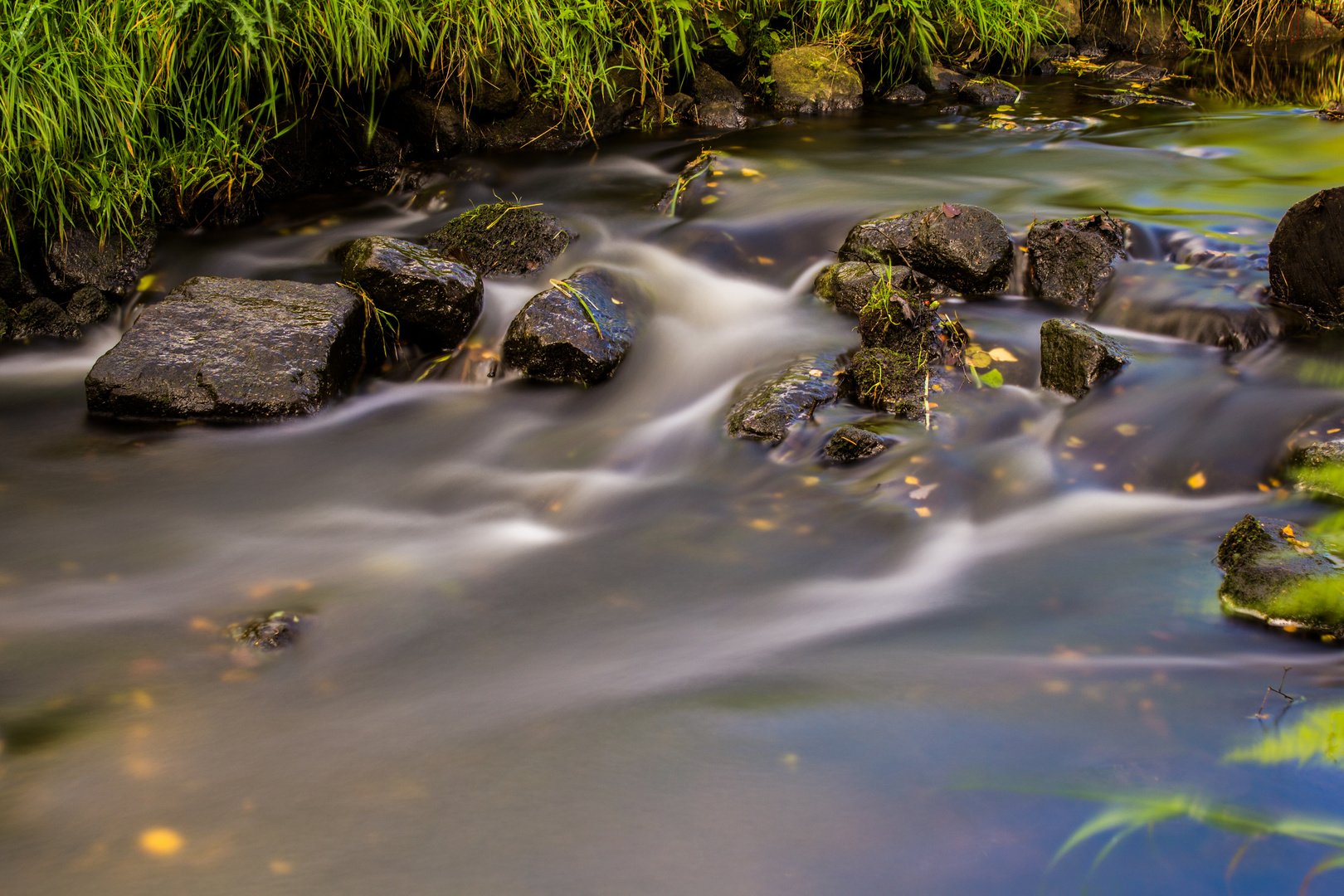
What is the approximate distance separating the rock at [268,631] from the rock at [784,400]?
1.79 metres

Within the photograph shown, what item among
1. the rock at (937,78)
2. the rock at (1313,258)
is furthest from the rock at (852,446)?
the rock at (937,78)

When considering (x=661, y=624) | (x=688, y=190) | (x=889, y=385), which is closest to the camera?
(x=661, y=624)

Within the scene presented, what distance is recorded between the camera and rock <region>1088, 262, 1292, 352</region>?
393cm

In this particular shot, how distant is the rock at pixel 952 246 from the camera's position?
4277 mm

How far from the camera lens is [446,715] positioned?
7.89 feet

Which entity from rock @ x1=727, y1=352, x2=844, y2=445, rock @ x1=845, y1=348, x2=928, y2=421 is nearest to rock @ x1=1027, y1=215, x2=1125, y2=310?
rock @ x1=845, y1=348, x2=928, y2=421

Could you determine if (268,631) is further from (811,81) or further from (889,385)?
(811,81)

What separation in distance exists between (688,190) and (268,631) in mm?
3783

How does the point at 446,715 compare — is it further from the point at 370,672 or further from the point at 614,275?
the point at 614,275

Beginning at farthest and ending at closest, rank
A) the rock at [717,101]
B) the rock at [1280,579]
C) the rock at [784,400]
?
the rock at [717,101]
the rock at [784,400]
the rock at [1280,579]

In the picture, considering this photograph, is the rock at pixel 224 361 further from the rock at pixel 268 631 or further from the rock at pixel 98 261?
the rock at pixel 268 631

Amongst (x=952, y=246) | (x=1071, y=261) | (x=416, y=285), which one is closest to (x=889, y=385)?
(x=952, y=246)

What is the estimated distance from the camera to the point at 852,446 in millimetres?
3438

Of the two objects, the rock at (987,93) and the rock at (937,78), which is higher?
the rock at (937,78)
